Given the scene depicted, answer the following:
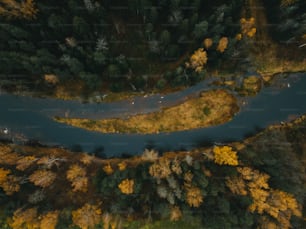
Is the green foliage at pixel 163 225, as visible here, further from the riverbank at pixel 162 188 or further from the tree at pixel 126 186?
the tree at pixel 126 186

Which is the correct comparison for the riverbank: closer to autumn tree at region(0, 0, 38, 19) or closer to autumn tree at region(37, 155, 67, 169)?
autumn tree at region(37, 155, 67, 169)

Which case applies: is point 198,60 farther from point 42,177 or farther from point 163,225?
point 42,177

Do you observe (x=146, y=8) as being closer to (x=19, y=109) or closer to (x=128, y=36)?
(x=128, y=36)

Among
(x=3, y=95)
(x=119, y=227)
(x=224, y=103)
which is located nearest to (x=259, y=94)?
(x=224, y=103)

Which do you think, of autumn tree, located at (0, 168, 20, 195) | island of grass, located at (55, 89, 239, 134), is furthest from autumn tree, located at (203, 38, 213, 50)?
autumn tree, located at (0, 168, 20, 195)

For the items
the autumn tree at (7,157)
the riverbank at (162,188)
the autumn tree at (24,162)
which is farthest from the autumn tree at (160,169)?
the autumn tree at (7,157)

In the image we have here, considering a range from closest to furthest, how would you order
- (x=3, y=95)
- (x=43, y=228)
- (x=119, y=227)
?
(x=43, y=228) → (x=119, y=227) → (x=3, y=95)

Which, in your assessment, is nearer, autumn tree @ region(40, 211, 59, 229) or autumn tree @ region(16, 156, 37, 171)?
autumn tree @ region(40, 211, 59, 229)

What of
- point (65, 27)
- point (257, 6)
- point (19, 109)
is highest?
point (257, 6)
